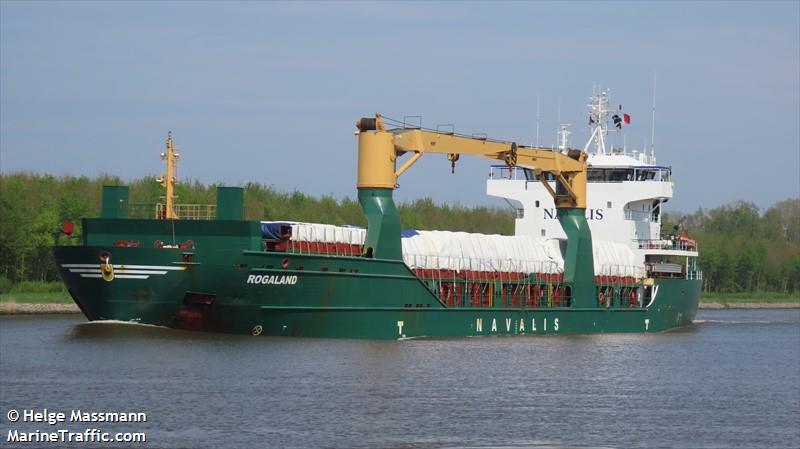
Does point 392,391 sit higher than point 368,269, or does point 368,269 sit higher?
point 368,269

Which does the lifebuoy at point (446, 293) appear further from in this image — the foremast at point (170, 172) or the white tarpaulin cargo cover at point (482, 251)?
the foremast at point (170, 172)

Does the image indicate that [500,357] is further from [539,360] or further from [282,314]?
[282,314]

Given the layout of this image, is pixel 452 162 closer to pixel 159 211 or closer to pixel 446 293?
pixel 446 293

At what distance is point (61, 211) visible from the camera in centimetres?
6825

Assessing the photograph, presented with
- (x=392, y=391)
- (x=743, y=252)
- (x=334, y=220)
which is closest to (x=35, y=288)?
(x=334, y=220)


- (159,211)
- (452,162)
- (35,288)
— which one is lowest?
(35,288)

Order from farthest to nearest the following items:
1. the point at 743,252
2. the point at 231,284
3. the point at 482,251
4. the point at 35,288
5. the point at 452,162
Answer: the point at 743,252 → the point at 35,288 → the point at 482,251 → the point at 452,162 → the point at 231,284

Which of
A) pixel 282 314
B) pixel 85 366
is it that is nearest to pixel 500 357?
pixel 282 314

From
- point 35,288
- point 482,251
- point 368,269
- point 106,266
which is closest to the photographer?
point 106,266

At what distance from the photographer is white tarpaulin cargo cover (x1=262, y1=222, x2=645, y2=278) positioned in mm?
40375

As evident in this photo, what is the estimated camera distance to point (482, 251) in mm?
46656

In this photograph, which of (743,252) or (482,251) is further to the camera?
(743,252)

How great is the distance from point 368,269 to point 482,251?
884 centimetres

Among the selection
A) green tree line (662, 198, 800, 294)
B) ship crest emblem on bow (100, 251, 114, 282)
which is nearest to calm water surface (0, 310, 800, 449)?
ship crest emblem on bow (100, 251, 114, 282)
